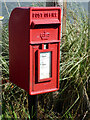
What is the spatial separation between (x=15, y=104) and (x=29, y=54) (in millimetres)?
1232

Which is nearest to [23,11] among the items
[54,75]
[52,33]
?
[52,33]

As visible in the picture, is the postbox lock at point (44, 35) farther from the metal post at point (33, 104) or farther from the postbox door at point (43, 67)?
the metal post at point (33, 104)

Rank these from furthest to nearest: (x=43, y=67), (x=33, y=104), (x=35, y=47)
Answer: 1. (x=33, y=104)
2. (x=43, y=67)
3. (x=35, y=47)

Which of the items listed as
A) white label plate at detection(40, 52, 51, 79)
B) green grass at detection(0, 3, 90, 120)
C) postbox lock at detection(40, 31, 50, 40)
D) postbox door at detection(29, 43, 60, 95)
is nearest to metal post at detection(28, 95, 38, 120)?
postbox door at detection(29, 43, 60, 95)

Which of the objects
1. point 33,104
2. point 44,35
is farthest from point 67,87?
point 44,35

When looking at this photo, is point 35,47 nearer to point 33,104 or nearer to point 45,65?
point 45,65

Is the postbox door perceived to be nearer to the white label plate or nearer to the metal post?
the white label plate

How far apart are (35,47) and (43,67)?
237 millimetres

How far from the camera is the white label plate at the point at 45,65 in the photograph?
2.76 m

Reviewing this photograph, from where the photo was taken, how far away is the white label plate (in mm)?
2763

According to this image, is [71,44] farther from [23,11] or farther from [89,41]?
[23,11]

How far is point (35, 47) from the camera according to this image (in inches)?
105

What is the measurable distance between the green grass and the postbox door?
77 cm

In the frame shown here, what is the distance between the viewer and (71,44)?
4.01 metres
